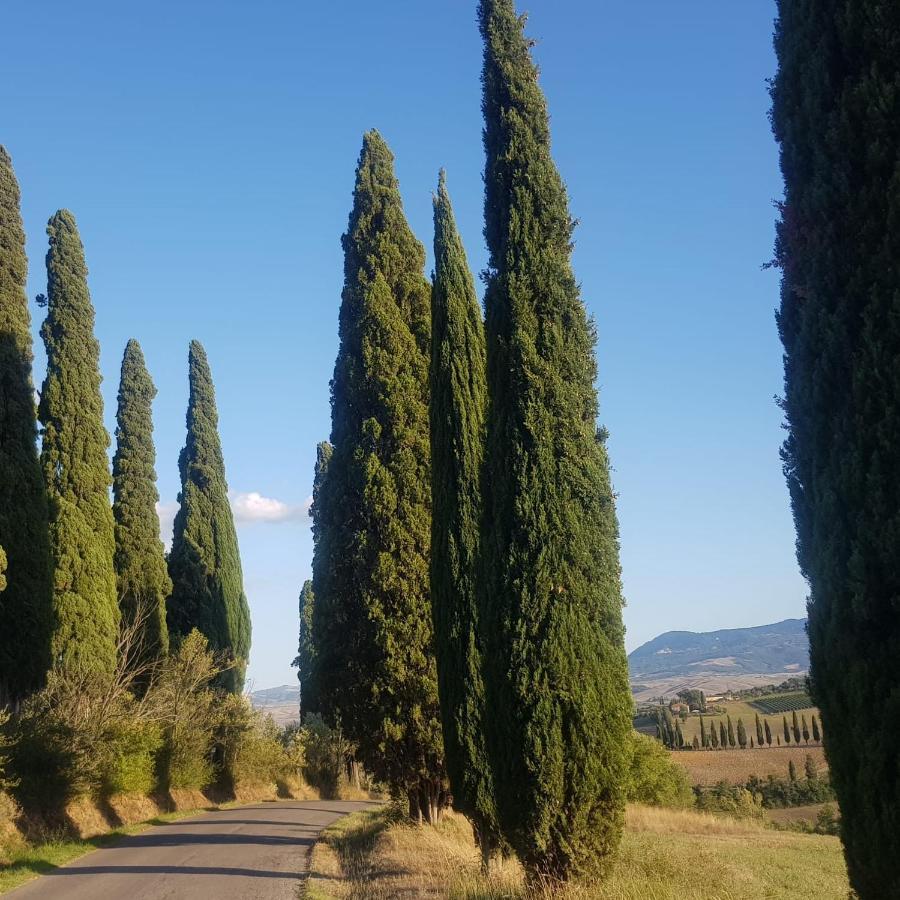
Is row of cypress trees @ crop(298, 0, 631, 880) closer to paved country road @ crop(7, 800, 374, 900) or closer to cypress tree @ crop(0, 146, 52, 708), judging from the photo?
paved country road @ crop(7, 800, 374, 900)

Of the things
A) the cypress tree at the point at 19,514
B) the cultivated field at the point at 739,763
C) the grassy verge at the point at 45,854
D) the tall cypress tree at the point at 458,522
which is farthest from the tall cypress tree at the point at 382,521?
the cultivated field at the point at 739,763

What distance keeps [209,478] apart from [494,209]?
26.0 meters

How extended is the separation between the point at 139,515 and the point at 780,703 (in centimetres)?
8596

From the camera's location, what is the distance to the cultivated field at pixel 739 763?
1922 inches

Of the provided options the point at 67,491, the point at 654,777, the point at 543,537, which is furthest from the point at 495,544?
the point at 654,777

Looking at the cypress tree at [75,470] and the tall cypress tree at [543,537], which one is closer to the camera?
the tall cypress tree at [543,537]

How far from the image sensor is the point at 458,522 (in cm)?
1220

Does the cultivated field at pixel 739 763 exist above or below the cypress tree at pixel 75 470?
below

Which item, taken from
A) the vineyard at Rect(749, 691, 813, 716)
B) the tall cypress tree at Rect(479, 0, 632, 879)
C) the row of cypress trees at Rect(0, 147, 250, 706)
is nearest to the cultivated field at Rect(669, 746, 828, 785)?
the vineyard at Rect(749, 691, 813, 716)

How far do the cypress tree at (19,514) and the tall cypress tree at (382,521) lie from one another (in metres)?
6.99

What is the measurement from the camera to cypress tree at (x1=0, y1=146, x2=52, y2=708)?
760 inches

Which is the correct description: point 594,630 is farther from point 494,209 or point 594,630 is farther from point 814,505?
point 494,209

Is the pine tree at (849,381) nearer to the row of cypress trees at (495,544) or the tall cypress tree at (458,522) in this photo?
the row of cypress trees at (495,544)

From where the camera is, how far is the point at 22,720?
17578mm
